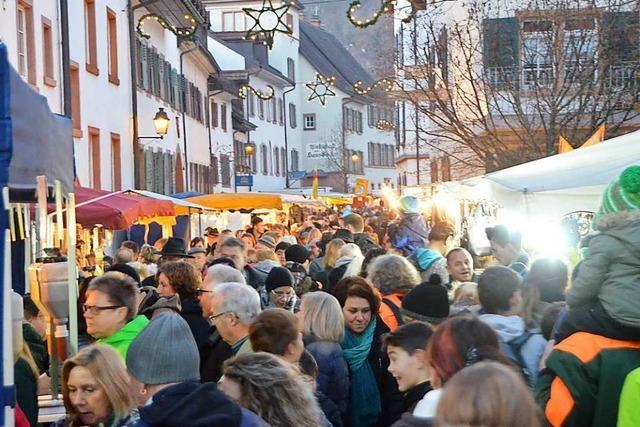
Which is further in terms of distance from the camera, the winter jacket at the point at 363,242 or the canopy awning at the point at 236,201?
the canopy awning at the point at 236,201

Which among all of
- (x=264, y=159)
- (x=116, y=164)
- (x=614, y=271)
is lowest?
(x=614, y=271)

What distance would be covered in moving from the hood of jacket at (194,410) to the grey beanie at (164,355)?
299 mm

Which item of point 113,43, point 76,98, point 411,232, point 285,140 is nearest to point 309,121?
point 285,140

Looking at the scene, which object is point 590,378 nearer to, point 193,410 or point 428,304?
point 193,410

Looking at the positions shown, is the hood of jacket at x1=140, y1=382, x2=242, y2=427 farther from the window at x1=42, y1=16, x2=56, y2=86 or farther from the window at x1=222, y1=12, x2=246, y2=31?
the window at x1=222, y1=12, x2=246, y2=31

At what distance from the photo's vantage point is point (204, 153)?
43312mm

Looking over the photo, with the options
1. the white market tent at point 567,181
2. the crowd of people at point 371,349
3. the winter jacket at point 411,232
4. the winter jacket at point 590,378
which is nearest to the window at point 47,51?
the winter jacket at point 411,232

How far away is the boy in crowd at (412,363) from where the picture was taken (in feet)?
19.8

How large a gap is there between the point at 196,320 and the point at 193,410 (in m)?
4.04

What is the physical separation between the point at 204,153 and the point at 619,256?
3868 centimetres

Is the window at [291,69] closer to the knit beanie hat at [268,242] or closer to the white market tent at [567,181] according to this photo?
the knit beanie hat at [268,242]

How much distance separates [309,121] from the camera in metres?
84.7

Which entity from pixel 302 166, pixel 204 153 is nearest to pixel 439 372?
pixel 204 153

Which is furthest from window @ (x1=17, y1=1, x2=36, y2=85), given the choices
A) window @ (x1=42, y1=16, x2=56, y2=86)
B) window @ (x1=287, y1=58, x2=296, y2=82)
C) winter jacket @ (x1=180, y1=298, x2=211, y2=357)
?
window @ (x1=287, y1=58, x2=296, y2=82)
